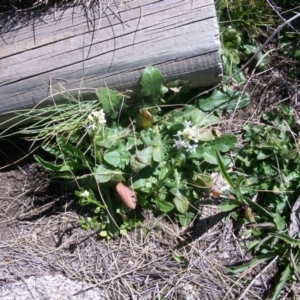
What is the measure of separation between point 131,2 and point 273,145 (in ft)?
3.06

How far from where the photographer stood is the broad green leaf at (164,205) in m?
2.63

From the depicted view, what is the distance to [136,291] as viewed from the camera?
2646 mm

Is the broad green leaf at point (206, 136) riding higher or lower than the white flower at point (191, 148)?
lower

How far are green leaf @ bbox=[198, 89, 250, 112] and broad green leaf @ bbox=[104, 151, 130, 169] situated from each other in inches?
17.6

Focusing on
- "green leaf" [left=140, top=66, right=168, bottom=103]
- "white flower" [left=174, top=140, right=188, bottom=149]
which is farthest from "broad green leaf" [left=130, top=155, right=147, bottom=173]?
"green leaf" [left=140, top=66, right=168, bottom=103]

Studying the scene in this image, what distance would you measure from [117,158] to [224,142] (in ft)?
1.68

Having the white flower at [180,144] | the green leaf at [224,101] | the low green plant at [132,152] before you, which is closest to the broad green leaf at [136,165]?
the low green plant at [132,152]

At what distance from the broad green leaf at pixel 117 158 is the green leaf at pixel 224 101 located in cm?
45

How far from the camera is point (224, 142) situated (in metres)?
2.66

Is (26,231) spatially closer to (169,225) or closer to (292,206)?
(169,225)

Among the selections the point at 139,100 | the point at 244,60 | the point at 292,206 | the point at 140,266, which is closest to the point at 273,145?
the point at 292,206

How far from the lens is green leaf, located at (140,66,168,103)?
2502 mm

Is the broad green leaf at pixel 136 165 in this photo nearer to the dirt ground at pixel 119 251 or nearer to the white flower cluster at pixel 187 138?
the white flower cluster at pixel 187 138

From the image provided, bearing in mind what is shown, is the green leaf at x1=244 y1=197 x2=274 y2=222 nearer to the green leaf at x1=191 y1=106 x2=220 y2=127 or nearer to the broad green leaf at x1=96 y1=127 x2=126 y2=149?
the green leaf at x1=191 y1=106 x2=220 y2=127
